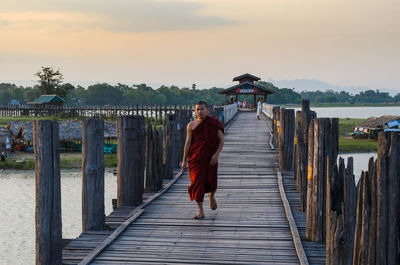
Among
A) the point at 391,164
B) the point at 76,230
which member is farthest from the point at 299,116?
the point at 76,230

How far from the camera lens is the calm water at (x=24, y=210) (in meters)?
18.2

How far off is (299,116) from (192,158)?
2.56 meters

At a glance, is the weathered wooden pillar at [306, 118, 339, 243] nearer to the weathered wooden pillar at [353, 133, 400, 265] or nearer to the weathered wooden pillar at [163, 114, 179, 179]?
the weathered wooden pillar at [353, 133, 400, 265]

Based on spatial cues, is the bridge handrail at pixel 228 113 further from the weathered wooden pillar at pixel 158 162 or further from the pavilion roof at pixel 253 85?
the pavilion roof at pixel 253 85

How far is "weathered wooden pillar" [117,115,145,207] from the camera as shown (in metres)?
8.01

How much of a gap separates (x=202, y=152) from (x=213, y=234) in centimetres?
139

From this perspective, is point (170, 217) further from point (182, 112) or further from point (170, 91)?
point (170, 91)

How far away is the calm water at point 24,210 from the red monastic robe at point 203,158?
11578mm

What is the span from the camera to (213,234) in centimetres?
668

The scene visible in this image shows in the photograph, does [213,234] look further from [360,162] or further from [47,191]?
[360,162]

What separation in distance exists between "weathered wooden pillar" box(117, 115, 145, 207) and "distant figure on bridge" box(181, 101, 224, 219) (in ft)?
2.92

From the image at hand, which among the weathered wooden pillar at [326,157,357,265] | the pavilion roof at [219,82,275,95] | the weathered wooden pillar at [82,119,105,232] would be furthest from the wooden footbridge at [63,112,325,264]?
the pavilion roof at [219,82,275,95]

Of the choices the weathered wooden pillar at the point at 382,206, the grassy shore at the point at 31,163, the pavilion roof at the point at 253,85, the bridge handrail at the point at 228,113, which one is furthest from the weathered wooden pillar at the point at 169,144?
the pavilion roof at the point at 253,85

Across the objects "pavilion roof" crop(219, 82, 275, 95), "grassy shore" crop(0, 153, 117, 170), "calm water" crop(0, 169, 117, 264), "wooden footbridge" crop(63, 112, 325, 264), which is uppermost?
"pavilion roof" crop(219, 82, 275, 95)
